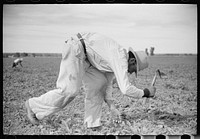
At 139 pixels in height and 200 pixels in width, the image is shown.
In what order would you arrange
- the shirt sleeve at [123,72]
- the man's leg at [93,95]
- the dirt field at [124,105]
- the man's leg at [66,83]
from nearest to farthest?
Answer: the shirt sleeve at [123,72] < the man's leg at [66,83] < the man's leg at [93,95] < the dirt field at [124,105]

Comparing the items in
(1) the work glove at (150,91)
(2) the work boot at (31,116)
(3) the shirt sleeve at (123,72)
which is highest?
(3) the shirt sleeve at (123,72)

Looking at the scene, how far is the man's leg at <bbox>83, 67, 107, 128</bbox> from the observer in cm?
338

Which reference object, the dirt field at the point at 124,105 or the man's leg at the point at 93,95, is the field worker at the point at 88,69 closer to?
the man's leg at the point at 93,95

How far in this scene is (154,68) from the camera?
3561mm

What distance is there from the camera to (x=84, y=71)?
3.35m

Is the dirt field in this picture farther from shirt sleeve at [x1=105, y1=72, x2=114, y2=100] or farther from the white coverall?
the white coverall

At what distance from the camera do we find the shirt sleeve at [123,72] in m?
3.09

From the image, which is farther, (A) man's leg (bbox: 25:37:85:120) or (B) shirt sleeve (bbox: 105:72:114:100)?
(B) shirt sleeve (bbox: 105:72:114:100)

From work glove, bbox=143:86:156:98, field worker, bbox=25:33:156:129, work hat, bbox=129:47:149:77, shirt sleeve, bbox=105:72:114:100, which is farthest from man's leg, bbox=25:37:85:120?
work glove, bbox=143:86:156:98

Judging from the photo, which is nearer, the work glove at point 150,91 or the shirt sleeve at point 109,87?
the work glove at point 150,91

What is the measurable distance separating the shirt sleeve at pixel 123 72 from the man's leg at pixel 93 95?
0.26 meters

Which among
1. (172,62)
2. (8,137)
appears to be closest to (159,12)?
(172,62)

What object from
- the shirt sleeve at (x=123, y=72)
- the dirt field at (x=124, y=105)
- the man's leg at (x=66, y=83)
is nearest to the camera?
the shirt sleeve at (x=123, y=72)

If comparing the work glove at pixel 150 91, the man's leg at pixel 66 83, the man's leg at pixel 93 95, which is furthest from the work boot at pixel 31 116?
the work glove at pixel 150 91
